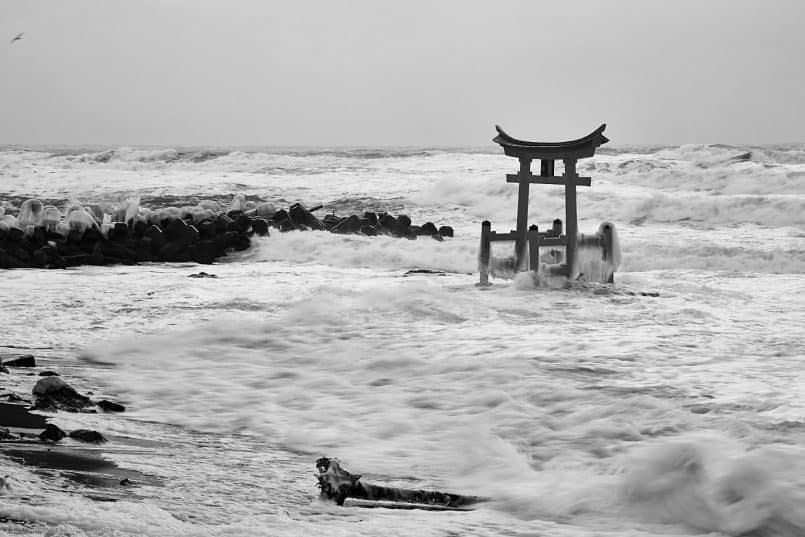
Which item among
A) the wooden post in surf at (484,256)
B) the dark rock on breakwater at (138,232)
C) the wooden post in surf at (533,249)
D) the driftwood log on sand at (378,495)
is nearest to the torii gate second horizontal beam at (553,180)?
the wooden post in surf at (533,249)

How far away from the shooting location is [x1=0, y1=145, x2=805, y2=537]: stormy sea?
4.05 m

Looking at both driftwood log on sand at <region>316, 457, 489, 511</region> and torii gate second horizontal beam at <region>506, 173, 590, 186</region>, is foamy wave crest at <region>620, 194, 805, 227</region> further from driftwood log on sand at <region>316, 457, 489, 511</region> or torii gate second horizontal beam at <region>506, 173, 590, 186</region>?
driftwood log on sand at <region>316, 457, 489, 511</region>

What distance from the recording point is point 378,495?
424cm

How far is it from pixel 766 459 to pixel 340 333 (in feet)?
14.6

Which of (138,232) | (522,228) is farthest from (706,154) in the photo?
(522,228)

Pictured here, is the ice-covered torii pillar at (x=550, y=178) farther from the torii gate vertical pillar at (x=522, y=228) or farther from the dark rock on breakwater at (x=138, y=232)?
the dark rock on breakwater at (x=138, y=232)

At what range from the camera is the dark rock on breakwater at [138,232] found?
1370 centimetres

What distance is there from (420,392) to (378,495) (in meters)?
2.14

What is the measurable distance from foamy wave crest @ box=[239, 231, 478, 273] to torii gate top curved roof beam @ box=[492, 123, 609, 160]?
3.13m

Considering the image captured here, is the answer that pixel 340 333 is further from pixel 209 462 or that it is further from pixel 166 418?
pixel 209 462

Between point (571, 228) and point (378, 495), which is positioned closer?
point (378, 495)

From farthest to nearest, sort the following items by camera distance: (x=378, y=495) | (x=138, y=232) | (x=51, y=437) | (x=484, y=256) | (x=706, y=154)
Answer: (x=706, y=154) → (x=138, y=232) → (x=484, y=256) → (x=51, y=437) → (x=378, y=495)

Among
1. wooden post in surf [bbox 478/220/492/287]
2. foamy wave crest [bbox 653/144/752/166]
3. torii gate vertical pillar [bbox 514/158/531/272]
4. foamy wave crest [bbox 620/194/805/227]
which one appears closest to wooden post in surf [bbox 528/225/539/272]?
torii gate vertical pillar [bbox 514/158/531/272]

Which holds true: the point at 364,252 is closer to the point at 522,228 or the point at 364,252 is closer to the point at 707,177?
the point at 522,228
